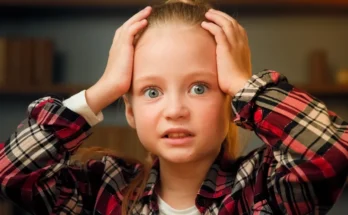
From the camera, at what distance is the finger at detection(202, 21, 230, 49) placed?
1072mm

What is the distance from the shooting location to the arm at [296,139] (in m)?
0.94

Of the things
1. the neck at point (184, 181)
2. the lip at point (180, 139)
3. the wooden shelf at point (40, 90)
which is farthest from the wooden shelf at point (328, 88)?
the lip at point (180, 139)

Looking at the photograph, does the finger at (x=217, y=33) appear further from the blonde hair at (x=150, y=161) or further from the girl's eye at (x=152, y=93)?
the girl's eye at (x=152, y=93)

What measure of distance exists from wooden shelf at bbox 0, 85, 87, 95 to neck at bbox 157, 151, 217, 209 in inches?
58.5

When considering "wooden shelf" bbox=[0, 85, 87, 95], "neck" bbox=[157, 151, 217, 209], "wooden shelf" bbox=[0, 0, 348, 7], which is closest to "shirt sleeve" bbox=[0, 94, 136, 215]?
"neck" bbox=[157, 151, 217, 209]

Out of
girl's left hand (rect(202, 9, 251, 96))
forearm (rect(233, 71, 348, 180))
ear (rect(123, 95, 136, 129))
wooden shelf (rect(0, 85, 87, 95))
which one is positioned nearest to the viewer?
forearm (rect(233, 71, 348, 180))

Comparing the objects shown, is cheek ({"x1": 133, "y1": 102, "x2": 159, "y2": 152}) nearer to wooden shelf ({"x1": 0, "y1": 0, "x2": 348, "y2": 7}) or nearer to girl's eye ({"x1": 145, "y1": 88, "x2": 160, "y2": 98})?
girl's eye ({"x1": 145, "y1": 88, "x2": 160, "y2": 98})

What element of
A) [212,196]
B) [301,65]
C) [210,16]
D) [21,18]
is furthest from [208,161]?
[21,18]

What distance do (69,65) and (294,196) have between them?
6.38 ft

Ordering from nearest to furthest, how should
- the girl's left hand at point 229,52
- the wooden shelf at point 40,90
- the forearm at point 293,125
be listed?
the forearm at point 293,125
the girl's left hand at point 229,52
the wooden shelf at point 40,90

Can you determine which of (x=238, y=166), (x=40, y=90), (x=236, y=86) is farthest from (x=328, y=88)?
(x=236, y=86)

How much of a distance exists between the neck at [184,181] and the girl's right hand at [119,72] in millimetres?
167

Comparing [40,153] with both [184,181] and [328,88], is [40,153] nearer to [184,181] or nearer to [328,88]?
[184,181]

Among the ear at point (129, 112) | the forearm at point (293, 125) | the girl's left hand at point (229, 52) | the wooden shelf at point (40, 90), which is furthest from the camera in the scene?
the wooden shelf at point (40, 90)
